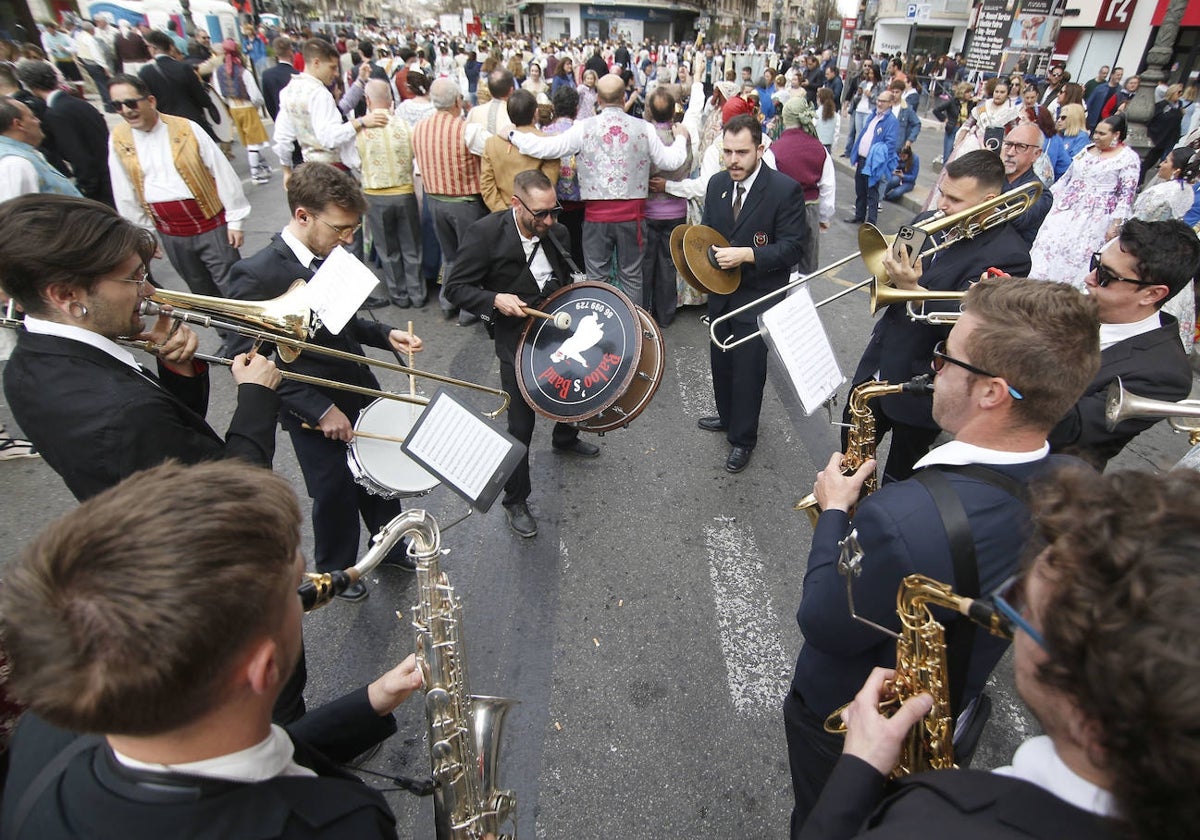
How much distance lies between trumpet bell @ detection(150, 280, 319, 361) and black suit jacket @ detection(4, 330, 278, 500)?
557 millimetres

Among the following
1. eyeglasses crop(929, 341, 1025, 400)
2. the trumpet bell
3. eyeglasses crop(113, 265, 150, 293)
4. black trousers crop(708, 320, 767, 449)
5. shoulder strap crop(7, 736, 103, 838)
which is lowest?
black trousers crop(708, 320, 767, 449)

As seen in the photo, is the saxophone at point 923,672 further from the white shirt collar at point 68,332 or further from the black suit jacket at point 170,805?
the white shirt collar at point 68,332

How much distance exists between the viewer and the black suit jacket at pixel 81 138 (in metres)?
5.98

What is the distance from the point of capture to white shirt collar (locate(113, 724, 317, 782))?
97 cm

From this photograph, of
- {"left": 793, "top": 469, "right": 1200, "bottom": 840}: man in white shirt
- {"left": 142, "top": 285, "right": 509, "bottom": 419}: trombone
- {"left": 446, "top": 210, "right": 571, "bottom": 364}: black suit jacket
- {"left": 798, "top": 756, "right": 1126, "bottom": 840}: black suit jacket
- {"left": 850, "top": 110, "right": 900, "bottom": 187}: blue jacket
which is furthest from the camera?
{"left": 850, "top": 110, "right": 900, "bottom": 187}: blue jacket

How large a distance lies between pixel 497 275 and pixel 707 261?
4.43ft

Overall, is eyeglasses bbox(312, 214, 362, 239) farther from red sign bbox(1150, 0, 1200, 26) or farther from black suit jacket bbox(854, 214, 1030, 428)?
red sign bbox(1150, 0, 1200, 26)

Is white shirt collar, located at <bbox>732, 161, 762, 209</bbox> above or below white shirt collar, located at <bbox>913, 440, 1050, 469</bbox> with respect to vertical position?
above

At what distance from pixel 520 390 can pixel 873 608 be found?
2.32 metres

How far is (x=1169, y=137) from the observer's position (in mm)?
10180

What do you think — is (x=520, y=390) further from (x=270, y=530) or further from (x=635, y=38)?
(x=635, y=38)

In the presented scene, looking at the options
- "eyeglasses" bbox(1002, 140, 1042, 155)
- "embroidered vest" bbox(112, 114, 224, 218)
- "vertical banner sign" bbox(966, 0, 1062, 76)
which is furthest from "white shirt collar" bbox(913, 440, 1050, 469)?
"vertical banner sign" bbox(966, 0, 1062, 76)

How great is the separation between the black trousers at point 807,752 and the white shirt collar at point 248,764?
1398 millimetres

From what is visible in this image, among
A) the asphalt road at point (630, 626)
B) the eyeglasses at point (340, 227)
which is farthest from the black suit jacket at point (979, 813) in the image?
the eyeglasses at point (340, 227)
